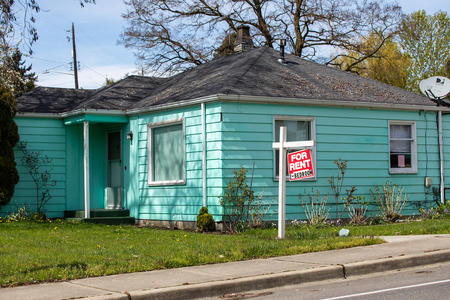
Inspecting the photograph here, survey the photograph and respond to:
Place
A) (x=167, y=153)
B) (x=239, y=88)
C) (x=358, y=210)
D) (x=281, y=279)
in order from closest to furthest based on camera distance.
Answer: (x=281, y=279) → (x=239, y=88) → (x=358, y=210) → (x=167, y=153)

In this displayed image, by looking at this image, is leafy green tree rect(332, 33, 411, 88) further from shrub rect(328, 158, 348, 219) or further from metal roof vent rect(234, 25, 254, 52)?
shrub rect(328, 158, 348, 219)

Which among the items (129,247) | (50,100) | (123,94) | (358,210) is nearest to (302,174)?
(129,247)

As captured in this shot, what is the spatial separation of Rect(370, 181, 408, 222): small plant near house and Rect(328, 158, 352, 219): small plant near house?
3.31 feet

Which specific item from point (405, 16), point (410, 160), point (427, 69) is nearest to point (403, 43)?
point (427, 69)

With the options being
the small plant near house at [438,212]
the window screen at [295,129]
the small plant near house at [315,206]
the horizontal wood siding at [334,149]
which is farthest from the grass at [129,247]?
the window screen at [295,129]

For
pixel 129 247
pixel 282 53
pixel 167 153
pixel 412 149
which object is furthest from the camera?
pixel 282 53

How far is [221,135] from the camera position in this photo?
14.5 metres

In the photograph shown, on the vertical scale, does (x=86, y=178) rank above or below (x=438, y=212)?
above

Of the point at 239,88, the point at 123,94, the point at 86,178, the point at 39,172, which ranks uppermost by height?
the point at 123,94

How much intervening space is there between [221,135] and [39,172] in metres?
5.98

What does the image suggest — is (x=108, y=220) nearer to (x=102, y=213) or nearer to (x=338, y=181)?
(x=102, y=213)

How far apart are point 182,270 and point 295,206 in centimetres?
676

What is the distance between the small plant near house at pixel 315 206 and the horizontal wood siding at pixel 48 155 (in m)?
6.92

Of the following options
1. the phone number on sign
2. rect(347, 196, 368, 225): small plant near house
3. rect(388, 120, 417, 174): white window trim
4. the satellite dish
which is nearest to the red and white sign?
the phone number on sign
